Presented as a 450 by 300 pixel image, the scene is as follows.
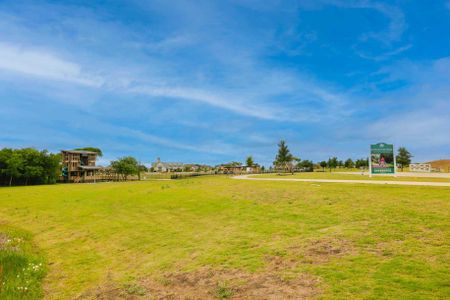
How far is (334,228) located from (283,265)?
454 cm

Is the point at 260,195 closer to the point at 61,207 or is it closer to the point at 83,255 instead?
the point at 83,255

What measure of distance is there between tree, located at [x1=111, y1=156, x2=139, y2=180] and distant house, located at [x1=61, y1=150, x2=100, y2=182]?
805 cm

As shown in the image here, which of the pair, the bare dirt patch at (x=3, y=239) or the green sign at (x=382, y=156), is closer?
the bare dirt patch at (x=3, y=239)

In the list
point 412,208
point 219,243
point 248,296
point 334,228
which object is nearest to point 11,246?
point 219,243

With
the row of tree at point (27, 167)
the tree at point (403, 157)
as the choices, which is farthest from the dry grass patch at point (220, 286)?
the tree at point (403, 157)

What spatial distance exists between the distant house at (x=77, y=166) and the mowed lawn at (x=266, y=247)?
287 feet

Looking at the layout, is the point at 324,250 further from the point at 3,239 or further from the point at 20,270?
the point at 3,239

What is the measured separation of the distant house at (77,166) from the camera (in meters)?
104

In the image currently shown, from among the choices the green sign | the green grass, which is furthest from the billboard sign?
the green grass

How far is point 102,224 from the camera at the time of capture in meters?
21.1

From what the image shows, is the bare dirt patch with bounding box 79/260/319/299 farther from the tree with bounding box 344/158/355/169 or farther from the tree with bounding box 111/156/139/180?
the tree with bounding box 344/158/355/169

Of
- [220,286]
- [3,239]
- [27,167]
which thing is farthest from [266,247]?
[27,167]

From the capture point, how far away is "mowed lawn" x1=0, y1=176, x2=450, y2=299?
887 centimetres

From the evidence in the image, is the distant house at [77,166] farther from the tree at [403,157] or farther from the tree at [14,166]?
the tree at [403,157]
